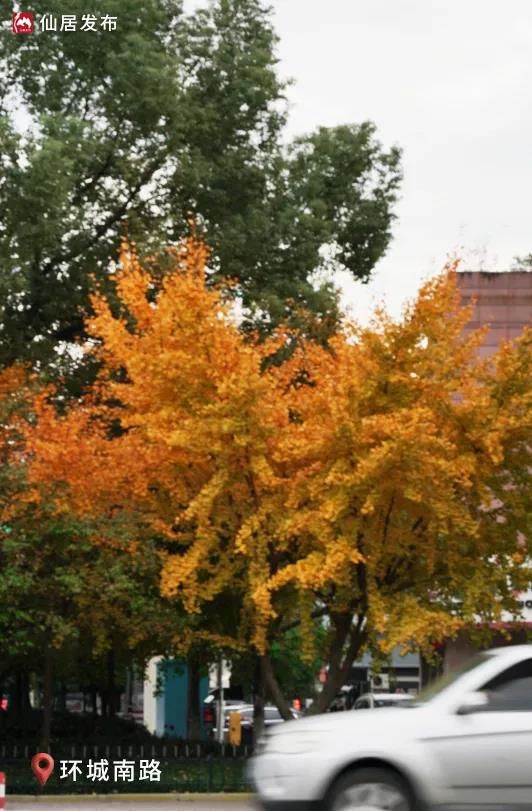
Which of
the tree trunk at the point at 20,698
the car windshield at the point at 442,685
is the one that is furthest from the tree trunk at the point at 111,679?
the car windshield at the point at 442,685

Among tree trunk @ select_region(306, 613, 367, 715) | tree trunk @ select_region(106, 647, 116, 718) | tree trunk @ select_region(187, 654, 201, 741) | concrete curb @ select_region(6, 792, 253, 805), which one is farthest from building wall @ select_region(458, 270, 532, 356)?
concrete curb @ select_region(6, 792, 253, 805)

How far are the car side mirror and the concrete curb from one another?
15054 millimetres

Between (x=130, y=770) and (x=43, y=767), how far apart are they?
2085mm

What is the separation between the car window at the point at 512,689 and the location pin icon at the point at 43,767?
15.0m

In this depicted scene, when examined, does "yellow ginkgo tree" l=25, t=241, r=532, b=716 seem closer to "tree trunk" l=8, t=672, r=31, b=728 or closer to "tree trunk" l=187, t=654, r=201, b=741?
"tree trunk" l=187, t=654, r=201, b=741

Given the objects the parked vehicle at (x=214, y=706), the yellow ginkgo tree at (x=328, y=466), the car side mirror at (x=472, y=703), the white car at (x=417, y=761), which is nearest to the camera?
the white car at (x=417, y=761)

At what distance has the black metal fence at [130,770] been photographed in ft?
96.3

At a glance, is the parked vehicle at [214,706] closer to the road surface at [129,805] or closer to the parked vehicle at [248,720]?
the parked vehicle at [248,720]

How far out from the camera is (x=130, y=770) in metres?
30.1

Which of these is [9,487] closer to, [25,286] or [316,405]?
[316,405]

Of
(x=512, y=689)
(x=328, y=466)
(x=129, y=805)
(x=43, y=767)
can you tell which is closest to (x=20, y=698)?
(x=43, y=767)

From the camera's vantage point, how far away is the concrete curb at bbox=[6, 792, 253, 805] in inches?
1102

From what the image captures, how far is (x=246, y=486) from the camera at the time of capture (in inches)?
1155

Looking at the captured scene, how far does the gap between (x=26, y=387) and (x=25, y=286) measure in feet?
11.6
